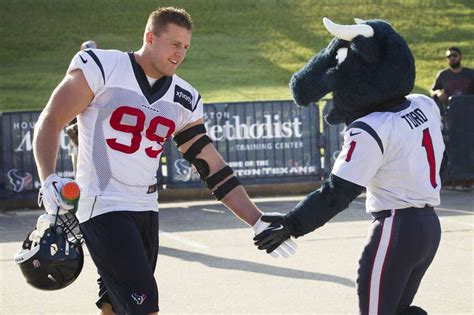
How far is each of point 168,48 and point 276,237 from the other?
1.12 meters

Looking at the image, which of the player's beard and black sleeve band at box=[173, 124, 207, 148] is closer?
black sleeve band at box=[173, 124, 207, 148]

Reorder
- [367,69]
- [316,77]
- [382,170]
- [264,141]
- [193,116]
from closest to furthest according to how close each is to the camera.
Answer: [382,170], [367,69], [316,77], [193,116], [264,141]

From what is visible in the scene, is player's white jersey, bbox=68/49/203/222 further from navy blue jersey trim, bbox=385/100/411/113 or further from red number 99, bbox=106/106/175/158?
navy blue jersey trim, bbox=385/100/411/113

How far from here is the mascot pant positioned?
4.39 m

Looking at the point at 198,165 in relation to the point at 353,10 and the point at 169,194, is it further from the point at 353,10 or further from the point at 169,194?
the point at 353,10

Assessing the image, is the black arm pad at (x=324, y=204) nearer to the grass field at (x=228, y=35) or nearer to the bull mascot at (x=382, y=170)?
the bull mascot at (x=382, y=170)

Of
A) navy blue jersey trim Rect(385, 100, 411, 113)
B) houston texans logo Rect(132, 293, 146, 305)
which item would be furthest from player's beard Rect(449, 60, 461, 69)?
houston texans logo Rect(132, 293, 146, 305)

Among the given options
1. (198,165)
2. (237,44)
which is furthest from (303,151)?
(237,44)

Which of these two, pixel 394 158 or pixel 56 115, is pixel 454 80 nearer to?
pixel 394 158

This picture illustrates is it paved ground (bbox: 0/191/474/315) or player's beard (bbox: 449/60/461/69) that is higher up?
player's beard (bbox: 449/60/461/69)

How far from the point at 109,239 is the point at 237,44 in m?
27.2

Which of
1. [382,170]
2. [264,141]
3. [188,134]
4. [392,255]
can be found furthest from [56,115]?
[264,141]

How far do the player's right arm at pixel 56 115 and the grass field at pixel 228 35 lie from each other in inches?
808

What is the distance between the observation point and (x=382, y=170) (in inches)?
175
